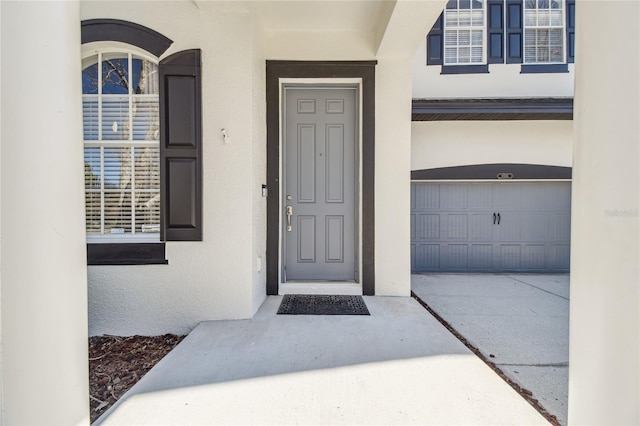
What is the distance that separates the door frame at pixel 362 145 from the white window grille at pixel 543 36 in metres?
3.90

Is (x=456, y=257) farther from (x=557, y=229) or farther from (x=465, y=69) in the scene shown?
(x=465, y=69)

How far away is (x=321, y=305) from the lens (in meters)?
3.45

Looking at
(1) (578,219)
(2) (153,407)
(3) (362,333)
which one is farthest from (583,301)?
(2) (153,407)

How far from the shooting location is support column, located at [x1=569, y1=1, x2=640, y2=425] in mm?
1011

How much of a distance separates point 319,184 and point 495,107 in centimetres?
343

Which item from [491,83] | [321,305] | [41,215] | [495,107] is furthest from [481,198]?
[41,215]

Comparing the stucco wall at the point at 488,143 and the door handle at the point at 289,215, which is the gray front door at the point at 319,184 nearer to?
the door handle at the point at 289,215

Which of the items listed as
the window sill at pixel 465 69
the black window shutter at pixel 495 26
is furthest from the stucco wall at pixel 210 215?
the black window shutter at pixel 495 26

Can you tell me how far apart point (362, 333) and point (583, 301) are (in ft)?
5.98

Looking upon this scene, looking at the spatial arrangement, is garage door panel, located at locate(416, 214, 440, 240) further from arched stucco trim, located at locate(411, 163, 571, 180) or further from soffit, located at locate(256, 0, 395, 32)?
soffit, located at locate(256, 0, 395, 32)

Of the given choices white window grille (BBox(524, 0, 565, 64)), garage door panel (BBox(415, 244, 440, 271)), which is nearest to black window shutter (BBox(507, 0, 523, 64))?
white window grille (BBox(524, 0, 565, 64))

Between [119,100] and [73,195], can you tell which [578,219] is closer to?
[73,195]

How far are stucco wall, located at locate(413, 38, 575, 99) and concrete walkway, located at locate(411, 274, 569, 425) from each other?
328 cm

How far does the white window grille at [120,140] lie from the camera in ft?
Result: 10.3
